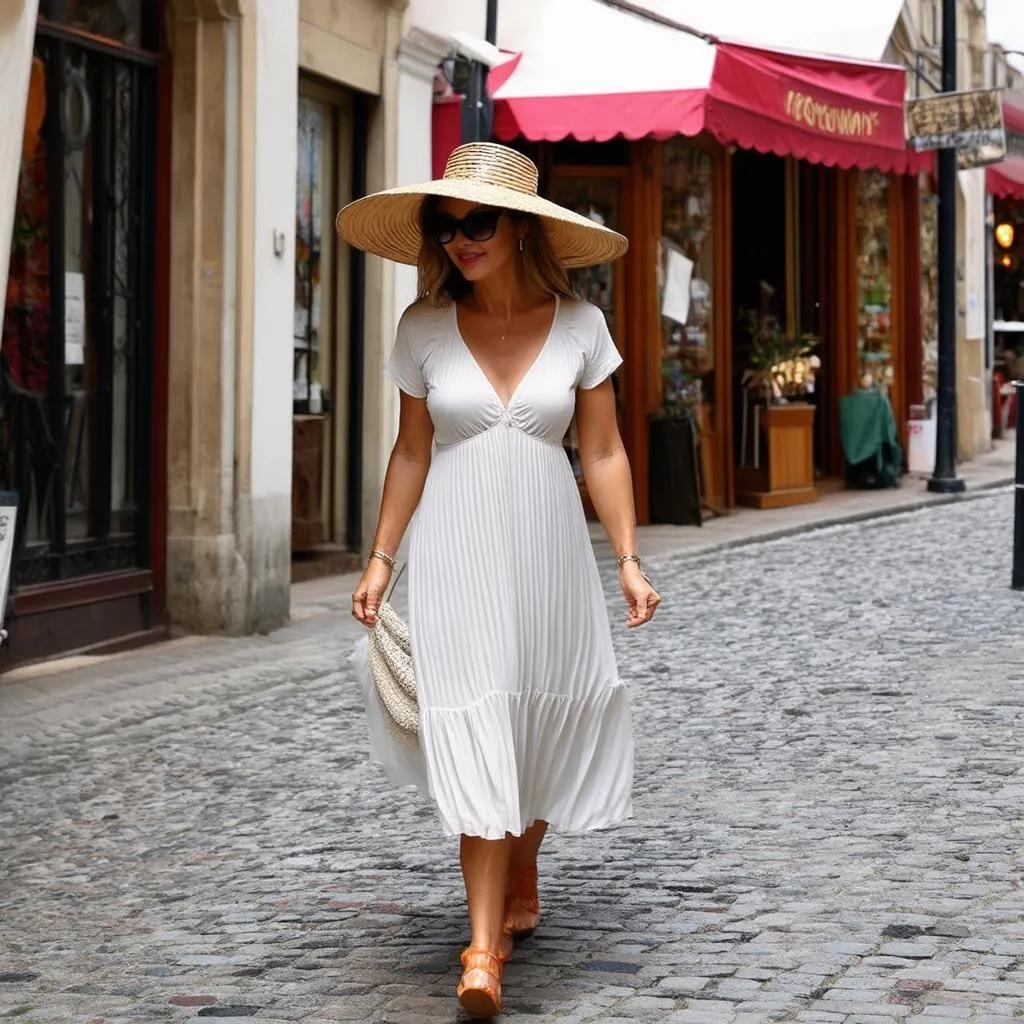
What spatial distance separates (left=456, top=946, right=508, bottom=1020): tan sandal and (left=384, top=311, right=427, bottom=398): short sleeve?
4.19 ft

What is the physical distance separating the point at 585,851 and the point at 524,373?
67.1 inches

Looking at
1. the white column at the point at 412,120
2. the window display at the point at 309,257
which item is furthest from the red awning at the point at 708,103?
the window display at the point at 309,257

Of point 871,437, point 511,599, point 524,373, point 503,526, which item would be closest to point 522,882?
point 511,599

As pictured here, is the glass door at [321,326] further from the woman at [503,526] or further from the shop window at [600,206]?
the woman at [503,526]

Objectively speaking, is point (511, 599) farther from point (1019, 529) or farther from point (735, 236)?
point (735, 236)

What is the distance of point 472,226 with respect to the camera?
472 cm

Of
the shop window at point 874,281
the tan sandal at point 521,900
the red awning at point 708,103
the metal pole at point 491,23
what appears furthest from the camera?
the shop window at point 874,281

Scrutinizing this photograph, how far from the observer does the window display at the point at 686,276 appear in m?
16.1

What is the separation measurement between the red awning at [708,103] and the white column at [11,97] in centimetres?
641

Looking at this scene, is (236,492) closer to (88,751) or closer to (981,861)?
(88,751)

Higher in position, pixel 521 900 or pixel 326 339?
pixel 326 339

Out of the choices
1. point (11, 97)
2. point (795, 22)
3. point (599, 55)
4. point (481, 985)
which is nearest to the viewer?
point (481, 985)

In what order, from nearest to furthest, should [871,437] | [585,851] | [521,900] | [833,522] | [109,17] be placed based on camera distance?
[521,900]
[585,851]
[109,17]
[833,522]
[871,437]

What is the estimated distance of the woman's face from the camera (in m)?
4.72
